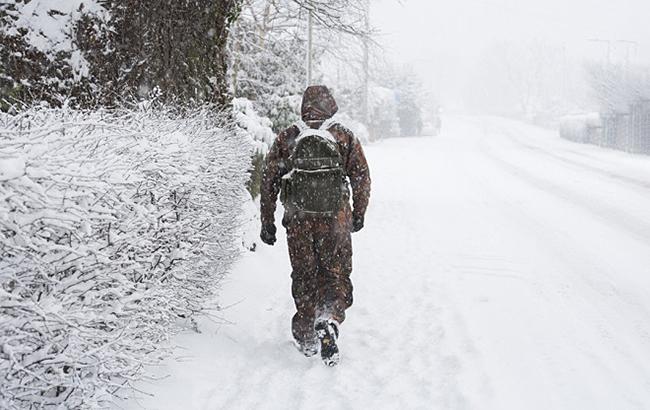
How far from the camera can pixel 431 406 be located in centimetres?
339

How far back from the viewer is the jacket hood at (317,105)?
411cm

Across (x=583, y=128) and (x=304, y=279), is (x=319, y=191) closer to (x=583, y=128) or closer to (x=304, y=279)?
(x=304, y=279)

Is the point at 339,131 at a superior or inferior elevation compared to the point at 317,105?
inferior

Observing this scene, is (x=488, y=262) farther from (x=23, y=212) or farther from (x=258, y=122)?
(x=23, y=212)

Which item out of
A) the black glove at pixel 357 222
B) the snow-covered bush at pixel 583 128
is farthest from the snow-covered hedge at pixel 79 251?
the snow-covered bush at pixel 583 128

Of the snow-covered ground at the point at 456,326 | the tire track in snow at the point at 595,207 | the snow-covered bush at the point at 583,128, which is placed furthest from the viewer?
the snow-covered bush at the point at 583,128

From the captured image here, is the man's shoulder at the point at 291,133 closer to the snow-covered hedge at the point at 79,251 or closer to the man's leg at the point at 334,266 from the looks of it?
the man's leg at the point at 334,266

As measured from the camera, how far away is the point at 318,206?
3984mm

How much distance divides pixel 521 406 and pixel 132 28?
3959mm

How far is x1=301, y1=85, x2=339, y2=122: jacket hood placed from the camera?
162 inches

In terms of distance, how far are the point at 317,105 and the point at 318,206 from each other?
66 centimetres

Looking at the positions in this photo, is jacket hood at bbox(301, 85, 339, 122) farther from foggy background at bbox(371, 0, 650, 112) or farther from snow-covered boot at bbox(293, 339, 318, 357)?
foggy background at bbox(371, 0, 650, 112)

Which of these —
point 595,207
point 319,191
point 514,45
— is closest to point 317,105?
point 319,191

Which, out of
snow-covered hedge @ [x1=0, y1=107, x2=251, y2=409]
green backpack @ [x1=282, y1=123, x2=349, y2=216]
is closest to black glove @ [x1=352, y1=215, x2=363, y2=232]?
green backpack @ [x1=282, y1=123, x2=349, y2=216]
